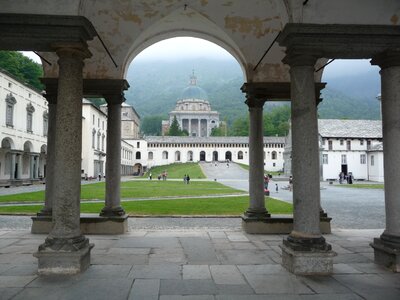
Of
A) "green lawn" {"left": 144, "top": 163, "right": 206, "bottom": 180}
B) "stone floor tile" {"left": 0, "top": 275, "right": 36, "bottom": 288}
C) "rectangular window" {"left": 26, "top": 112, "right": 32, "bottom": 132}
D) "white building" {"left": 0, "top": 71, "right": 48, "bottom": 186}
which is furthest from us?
"green lawn" {"left": 144, "top": 163, "right": 206, "bottom": 180}

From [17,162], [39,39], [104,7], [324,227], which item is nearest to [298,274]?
[324,227]

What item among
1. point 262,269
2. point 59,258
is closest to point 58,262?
point 59,258

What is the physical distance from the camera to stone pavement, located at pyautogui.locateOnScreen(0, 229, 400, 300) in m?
5.45

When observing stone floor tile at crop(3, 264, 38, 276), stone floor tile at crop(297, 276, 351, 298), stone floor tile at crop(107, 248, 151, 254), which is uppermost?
stone floor tile at crop(3, 264, 38, 276)

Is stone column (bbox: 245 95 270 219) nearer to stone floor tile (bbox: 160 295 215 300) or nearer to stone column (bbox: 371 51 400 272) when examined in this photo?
stone column (bbox: 371 51 400 272)

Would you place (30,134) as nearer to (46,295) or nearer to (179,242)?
(179,242)

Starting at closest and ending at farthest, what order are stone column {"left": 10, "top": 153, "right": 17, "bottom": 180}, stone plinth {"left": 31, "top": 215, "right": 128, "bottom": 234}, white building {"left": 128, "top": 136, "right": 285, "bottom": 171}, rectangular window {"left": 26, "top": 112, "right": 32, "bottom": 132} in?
stone plinth {"left": 31, "top": 215, "right": 128, "bottom": 234} < stone column {"left": 10, "top": 153, "right": 17, "bottom": 180} < rectangular window {"left": 26, "top": 112, "right": 32, "bottom": 132} < white building {"left": 128, "top": 136, "right": 285, "bottom": 171}

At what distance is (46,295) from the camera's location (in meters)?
5.34

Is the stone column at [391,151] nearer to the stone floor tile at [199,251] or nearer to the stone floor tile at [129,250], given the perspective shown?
the stone floor tile at [199,251]

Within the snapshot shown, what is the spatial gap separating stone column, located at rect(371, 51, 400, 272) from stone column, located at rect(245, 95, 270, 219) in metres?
4.17

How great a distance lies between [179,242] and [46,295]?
14.6 feet

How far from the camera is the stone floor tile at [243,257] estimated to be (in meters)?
7.40

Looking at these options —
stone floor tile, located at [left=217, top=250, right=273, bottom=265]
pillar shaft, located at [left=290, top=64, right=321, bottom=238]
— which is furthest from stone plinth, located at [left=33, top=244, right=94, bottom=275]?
pillar shaft, located at [left=290, top=64, right=321, bottom=238]

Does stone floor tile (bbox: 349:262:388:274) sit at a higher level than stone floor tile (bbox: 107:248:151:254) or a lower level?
higher
